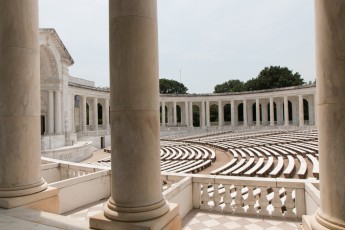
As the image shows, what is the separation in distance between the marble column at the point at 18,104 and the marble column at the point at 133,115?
5.36 m

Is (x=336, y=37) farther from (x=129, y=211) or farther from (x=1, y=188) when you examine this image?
(x=1, y=188)

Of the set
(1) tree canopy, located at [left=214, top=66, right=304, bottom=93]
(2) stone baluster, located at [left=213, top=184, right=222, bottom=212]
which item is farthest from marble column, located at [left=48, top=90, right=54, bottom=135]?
(1) tree canopy, located at [left=214, top=66, right=304, bottom=93]

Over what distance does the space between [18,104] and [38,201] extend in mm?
4425

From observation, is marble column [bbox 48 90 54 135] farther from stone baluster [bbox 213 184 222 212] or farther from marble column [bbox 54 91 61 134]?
stone baluster [bbox 213 184 222 212]

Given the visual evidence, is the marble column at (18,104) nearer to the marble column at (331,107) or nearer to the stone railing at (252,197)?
the stone railing at (252,197)

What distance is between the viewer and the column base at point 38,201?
38.1ft

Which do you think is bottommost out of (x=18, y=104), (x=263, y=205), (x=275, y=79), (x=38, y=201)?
(x=263, y=205)

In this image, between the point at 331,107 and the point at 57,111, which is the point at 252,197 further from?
the point at 57,111

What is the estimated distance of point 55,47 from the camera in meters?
61.4

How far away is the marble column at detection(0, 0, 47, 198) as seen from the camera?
11945mm

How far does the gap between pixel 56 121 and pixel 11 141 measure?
56.6 meters

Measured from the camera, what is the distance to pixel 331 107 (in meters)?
6.96

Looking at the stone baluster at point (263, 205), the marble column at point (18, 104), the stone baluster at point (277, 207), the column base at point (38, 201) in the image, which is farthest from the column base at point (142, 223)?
the stone baluster at point (277, 207)

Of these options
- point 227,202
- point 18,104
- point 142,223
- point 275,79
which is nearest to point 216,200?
point 227,202
